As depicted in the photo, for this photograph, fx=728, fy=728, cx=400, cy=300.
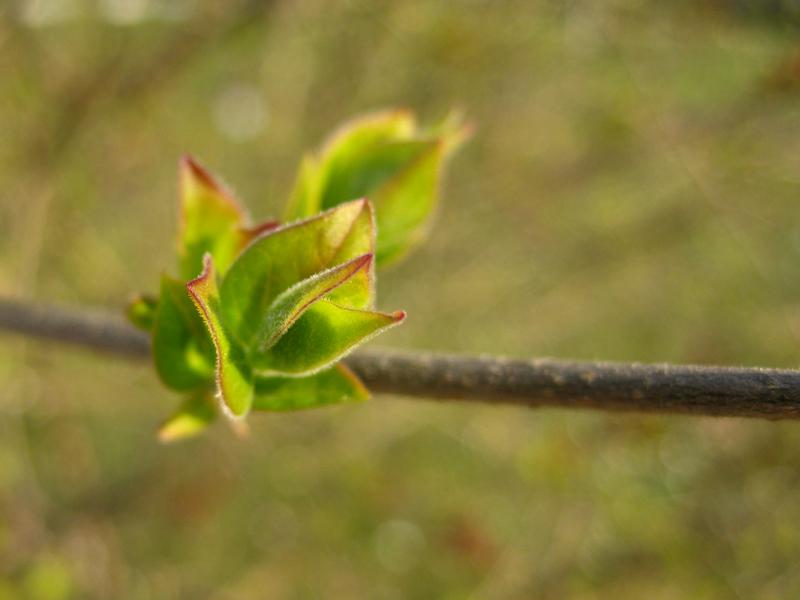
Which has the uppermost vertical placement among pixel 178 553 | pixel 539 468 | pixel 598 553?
pixel 539 468

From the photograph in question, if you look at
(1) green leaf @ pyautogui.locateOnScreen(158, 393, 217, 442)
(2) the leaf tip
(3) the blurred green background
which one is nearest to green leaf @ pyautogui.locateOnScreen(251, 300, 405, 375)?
(2) the leaf tip

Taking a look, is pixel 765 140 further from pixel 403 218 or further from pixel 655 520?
pixel 403 218

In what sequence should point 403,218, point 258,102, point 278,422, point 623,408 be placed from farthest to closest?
1. point 258,102
2. point 278,422
3. point 403,218
4. point 623,408

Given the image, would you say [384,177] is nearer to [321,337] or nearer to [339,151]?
[339,151]

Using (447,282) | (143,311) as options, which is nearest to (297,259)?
(143,311)

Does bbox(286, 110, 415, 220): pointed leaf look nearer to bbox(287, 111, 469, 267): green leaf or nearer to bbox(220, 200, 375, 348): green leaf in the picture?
bbox(287, 111, 469, 267): green leaf

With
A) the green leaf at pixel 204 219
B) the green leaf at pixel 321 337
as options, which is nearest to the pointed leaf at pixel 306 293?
the green leaf at pixel 321 337

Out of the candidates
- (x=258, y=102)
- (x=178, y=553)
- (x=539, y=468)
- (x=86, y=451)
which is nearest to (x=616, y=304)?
(x=539, y=468)
